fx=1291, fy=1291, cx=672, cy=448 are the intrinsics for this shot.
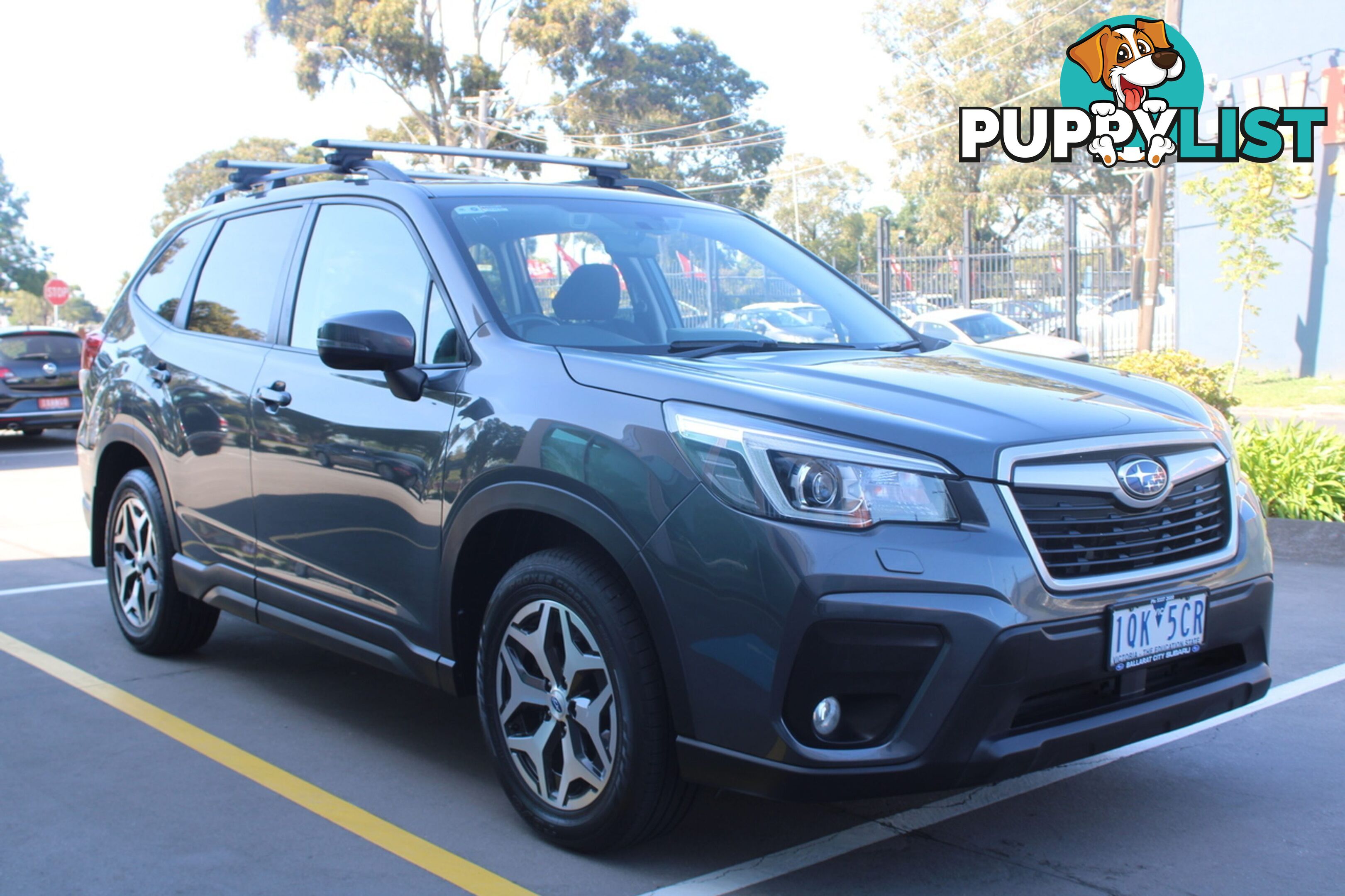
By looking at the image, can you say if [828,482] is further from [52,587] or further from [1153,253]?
[1153,253]

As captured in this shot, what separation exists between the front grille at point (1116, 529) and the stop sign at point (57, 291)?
103 ft

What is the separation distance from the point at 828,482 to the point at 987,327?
56.2 feet

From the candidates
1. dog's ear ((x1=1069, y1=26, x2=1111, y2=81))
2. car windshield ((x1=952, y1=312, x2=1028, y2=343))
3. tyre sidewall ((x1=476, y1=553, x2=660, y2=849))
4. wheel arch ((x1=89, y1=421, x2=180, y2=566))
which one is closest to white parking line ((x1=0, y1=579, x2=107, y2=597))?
wheel arch ((x1=89, y1=421, x2=180, y2=566))

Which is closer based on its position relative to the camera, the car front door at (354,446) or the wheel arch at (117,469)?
the car front door at (354,446)

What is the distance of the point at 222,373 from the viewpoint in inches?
188

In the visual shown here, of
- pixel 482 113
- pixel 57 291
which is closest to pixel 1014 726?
pixel 57 291

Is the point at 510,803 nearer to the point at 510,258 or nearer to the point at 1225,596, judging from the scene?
the point at 510,258

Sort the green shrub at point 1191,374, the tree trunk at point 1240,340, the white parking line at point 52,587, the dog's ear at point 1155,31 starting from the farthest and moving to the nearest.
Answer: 1. the dog's ear at point 1155,31
2. the tree trunk at point 1240,340
3. the green shrub at point 1191,374
4. the white parking line at point 52,587

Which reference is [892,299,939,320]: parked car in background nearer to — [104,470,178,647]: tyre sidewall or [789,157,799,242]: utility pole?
[104,470,178,647]: tyre sidewall

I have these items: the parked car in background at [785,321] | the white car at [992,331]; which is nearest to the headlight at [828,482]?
the parked car in background at [785,321]

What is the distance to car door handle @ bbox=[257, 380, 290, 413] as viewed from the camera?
4.35m

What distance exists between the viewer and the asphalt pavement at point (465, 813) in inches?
130

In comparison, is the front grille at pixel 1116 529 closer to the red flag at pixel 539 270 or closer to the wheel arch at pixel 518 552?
the wheel arch at pixel 518 552

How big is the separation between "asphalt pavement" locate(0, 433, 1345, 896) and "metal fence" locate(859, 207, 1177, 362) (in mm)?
18418
